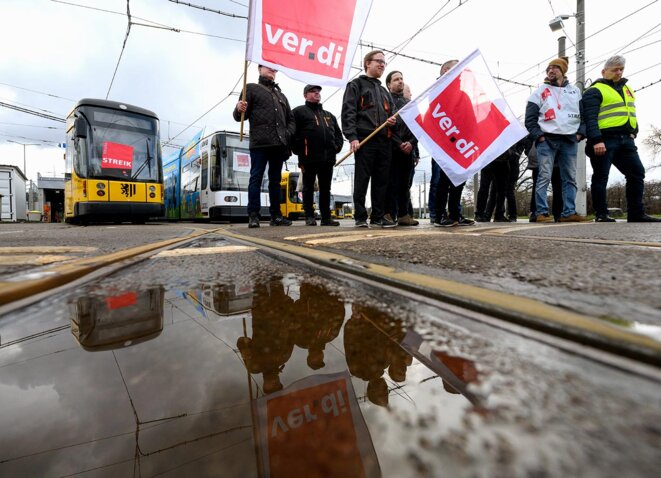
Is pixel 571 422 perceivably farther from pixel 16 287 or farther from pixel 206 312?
pixel 16 287

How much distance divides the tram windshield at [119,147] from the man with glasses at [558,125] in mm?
7726

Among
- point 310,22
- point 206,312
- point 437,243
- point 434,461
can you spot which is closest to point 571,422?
point 434,461

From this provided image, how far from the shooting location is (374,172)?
3.89m

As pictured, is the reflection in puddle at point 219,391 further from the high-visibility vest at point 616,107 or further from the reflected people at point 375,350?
the high-visibility vest at point 616,107

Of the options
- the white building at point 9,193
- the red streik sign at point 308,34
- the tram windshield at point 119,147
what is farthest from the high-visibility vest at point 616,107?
the white building at point 9,193

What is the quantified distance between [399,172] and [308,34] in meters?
1.88

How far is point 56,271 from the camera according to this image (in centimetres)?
99

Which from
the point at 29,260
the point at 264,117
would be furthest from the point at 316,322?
the point at 264,117

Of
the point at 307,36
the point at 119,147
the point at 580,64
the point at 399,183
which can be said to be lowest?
the point at 399,183

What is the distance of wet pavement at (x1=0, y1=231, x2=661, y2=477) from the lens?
27 cm

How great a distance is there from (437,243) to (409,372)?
133cm

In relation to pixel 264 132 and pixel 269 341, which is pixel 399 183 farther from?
pixel 269 341

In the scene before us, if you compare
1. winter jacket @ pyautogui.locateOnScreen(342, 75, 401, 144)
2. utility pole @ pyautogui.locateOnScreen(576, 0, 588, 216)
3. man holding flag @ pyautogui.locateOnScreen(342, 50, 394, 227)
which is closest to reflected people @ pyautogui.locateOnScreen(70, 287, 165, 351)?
man holding flag @ pyautogui.locateOnScreen(342, 50, 394, 227)

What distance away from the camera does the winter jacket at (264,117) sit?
415cm
